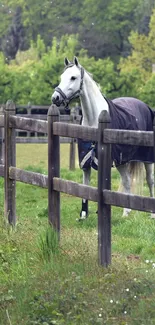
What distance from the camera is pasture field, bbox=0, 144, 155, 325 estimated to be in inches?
266

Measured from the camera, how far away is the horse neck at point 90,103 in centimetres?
1208

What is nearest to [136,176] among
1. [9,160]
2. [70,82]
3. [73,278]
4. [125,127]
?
[125,127]

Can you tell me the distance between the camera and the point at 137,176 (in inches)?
508

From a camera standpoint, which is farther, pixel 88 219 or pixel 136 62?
pixel 136 62

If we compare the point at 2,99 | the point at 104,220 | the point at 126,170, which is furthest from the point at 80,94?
the point at 2,99

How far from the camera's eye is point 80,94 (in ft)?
39.8

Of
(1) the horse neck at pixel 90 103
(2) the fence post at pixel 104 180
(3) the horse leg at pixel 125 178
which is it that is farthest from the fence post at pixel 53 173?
(3) the horse leg at pixel 125 178

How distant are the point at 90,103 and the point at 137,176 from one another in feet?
4.70

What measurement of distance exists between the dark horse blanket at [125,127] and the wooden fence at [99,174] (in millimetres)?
1515

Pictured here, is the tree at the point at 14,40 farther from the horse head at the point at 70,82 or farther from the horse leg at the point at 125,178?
the horse head at the point at 70,82

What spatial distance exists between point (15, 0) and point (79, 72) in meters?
90.4

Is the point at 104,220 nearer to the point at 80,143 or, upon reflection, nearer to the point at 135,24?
the point at 80,143

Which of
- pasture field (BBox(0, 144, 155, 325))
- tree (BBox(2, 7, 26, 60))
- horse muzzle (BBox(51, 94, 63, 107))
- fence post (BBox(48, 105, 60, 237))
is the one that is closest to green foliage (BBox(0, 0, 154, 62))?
tree (BBox(2, 7, 26, 60))

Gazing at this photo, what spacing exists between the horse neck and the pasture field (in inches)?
70.7
